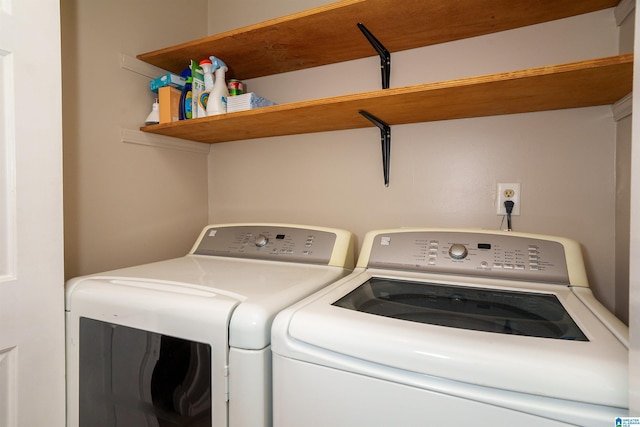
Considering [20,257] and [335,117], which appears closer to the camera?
[20,257]

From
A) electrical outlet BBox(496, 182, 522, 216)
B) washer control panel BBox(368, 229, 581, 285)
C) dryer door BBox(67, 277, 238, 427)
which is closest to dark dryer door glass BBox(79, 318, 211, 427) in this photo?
dryer door BBox(67, 277, 238, 427)

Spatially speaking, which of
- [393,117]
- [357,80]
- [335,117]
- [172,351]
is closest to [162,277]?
[172,351]

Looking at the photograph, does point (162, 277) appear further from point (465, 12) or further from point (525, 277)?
point (465, 12)

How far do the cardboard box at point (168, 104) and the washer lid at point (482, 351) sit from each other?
110 cm

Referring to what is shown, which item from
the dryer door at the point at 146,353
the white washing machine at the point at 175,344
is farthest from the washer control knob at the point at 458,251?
the dryer door at the point at 146,353

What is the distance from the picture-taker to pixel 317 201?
1.61m

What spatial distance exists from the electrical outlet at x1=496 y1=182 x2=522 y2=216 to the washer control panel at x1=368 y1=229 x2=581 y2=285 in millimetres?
250

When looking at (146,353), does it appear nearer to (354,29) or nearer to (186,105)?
(186,105)

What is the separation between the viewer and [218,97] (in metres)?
1.39

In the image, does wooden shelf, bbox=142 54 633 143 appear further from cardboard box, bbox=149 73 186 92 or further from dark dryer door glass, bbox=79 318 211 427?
dark dryer door glass, bbox=79 318 211 427

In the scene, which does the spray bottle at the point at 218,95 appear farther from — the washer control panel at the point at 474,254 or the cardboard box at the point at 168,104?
the washer control panel at the point at 474,254

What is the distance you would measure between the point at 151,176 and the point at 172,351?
3.27ft

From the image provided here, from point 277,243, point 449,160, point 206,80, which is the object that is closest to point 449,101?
point 449,160

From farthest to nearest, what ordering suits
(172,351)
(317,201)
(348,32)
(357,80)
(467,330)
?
(317,201) → (357,80) → (348,32) → (172,351) → (467,330)
